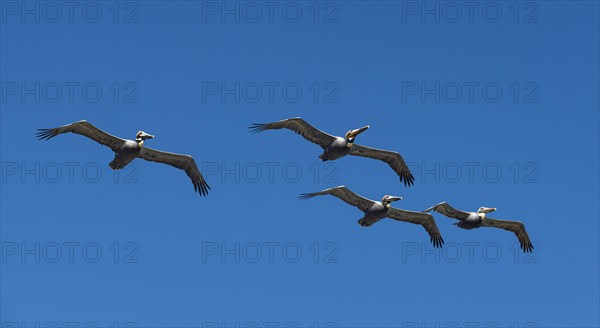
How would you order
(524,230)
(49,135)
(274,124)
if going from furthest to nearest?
(524,230)
(274,124)
(49,135)

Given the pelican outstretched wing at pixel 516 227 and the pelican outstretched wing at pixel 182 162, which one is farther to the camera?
the pelican outstretched wing at pixel 516 227

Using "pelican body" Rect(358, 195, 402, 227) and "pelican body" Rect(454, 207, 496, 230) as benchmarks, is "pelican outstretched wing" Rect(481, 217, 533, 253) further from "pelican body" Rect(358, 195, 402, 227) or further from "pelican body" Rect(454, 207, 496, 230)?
"pelican body" Rect(358, 195, 402, 227)

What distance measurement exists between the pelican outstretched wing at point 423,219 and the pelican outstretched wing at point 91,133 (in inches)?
745

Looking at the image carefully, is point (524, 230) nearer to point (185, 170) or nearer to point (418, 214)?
point (418, 214)

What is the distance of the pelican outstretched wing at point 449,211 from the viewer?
81.3 m

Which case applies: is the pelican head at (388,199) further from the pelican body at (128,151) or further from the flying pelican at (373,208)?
the pelican body at (128,151)

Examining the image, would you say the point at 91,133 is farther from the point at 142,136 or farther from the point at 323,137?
the point at 323,137

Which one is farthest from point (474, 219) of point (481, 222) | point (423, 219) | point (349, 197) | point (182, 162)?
point (182, 162)

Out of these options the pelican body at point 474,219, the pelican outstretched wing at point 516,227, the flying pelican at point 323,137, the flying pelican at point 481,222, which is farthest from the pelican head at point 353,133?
the pelican outstretched wing at point 516,227

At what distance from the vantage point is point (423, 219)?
85.2 m

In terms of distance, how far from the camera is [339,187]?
7844 cm

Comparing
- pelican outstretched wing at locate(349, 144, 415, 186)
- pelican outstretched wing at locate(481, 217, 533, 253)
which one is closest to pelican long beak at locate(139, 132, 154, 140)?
pelican outstretched wing at locate(349, 144, 415, 186)

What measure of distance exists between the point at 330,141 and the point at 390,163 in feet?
20.1

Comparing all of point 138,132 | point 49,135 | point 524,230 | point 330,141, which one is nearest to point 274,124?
point 330,141
